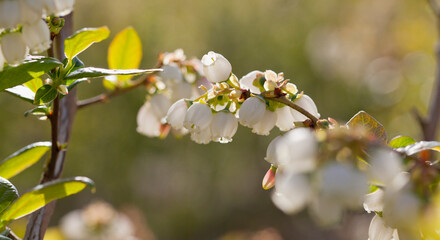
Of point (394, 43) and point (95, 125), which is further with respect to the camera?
point (394, 43)

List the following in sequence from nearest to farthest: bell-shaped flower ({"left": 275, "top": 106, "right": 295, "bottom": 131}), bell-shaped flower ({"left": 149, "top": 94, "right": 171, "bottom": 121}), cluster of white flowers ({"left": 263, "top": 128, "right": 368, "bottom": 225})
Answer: cluster of white flowers ({"left": 263, "top": 128, "right": 368, "bottom": 225}) < bell-shaped flower ({"left": 275, "top": 106, "right": 295, "bottom": 131}) < bell-shaped flower ({"left": 149, "top": 94, "right": 171, "bottom": 121})

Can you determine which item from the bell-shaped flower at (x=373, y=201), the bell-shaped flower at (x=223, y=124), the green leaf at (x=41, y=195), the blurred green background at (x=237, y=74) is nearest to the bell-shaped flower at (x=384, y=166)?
the bell-shaped flower at (x=373, y=201)

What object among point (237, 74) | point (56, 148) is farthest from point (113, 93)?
point (237, 74)

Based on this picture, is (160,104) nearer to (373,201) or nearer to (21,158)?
(21,158)

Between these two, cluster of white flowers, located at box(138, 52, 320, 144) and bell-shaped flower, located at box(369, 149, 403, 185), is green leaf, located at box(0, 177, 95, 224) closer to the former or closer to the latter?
cluster of white flowers, located at box(138, 52, 320, 144)

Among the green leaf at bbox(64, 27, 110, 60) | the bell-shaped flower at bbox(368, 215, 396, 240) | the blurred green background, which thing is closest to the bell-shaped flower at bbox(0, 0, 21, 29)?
the green leaf at bbox(64, 27, 110, 60)

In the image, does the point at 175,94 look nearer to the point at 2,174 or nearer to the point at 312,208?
the point at 2,174

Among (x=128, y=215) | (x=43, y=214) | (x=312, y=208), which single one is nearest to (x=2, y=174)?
(x=43, y=214)
